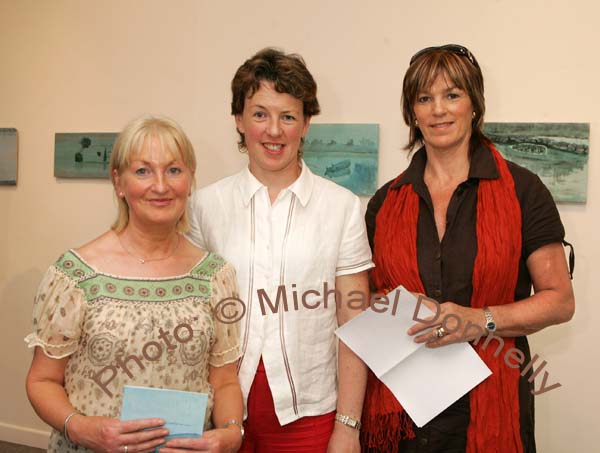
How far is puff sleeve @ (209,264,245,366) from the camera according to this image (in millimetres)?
1523

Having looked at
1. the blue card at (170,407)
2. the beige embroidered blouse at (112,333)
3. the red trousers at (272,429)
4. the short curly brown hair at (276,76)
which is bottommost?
the red trousers at (272,429)

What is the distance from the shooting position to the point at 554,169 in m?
2.57

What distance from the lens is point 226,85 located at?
312 cm

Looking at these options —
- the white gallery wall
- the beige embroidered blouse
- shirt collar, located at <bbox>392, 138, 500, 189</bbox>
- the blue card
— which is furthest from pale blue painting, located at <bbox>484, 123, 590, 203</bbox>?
the blue card

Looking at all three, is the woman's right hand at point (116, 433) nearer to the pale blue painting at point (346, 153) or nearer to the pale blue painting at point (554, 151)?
the pale blue painting at point (346, 153)

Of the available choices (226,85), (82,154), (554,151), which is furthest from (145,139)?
(82,154)

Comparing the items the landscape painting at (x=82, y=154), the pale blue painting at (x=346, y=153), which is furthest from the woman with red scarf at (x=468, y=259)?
the landscape painting at (x=82, y=154)

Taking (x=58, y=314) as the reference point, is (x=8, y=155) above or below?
Answer: above

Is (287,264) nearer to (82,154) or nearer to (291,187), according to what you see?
(291,187)

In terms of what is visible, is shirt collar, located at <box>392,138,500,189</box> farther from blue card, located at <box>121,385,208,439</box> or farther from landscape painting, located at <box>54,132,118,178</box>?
landscape painting, located at <box>54,132,118,178</box>

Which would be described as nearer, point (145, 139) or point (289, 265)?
point (145, 139)

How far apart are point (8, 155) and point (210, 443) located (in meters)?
2.82

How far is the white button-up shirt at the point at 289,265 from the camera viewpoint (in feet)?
5.22

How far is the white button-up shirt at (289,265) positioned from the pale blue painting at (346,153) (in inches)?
45.6
